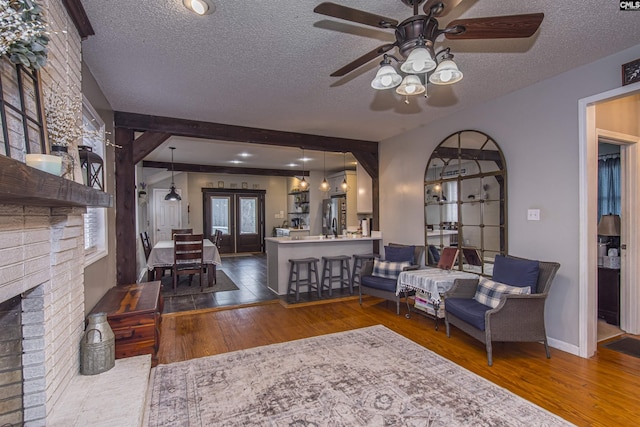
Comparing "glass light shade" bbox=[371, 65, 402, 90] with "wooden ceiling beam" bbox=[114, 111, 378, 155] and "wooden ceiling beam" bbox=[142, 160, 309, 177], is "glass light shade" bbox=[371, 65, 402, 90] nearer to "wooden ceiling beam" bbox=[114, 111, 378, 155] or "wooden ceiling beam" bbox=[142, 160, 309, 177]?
"wooden ceiling beam" bbox=[114, 111, 378, 155]

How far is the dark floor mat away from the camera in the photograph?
9.93 feet

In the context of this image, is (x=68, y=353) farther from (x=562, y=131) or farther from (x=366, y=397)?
(x=562, y=131)

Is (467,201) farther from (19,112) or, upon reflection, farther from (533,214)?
(19,112)

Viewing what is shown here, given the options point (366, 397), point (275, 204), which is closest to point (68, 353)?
point (366, 397)

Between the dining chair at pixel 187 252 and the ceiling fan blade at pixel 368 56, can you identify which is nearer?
the ceiling fan blade at pixel 368 56

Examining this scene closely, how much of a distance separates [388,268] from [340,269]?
1219 millimetres

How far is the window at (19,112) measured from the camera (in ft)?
4.03

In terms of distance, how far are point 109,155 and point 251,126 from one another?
1.87 metres

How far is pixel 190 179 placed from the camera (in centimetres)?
949

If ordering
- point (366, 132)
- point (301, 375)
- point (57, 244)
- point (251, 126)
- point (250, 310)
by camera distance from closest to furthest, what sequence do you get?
point (57, 244) → point (301, 375) → point (250, 310) → point (251, 126) → point (366, 132)

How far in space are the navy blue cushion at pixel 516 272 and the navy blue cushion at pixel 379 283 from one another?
1289 mm

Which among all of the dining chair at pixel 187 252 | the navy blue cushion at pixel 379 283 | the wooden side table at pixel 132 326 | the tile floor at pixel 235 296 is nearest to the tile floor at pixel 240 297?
the tile floor at pixel 235 296

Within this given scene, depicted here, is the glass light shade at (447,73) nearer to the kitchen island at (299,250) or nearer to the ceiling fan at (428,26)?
the ceiling fan at (428,26)

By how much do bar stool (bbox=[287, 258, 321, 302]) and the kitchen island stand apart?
4.1 inches
